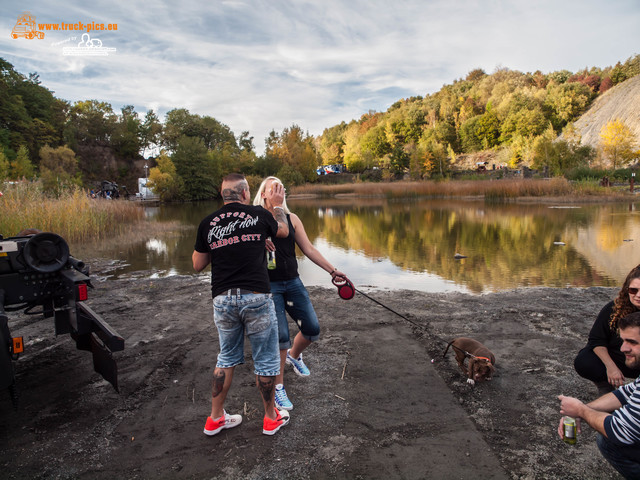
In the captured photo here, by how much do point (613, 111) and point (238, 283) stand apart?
84.5 meters

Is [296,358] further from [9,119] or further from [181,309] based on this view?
[9,119]

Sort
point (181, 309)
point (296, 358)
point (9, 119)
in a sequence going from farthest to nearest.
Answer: point (9, 119) < point (181, 309) < point (296, 358)

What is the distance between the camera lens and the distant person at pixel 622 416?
1.94 meters

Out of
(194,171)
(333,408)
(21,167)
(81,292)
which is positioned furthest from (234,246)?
(194,171)

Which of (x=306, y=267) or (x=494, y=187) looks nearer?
(x=306, y=267)

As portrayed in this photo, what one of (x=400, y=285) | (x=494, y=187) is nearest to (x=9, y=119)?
(x=494, y=187)

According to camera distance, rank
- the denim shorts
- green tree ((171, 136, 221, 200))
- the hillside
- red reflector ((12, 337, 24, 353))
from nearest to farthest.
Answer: the denim shorts
red reflector ((12, 337, 24, 353))
green tree ((171, 136, 221, 200))
the hillside

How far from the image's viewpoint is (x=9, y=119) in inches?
1843

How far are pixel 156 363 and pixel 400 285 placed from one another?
5.28 metres

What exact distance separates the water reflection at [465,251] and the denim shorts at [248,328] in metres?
5.64

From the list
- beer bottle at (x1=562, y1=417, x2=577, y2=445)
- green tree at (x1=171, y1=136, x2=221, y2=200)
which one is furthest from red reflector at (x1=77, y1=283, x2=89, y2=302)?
green tree at (x1=171, y1=136, x2=221, y2=200)

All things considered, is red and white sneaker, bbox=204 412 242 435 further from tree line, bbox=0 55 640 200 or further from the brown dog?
tree line, bbox=0 55 640 200

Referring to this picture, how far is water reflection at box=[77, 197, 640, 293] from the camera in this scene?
8.91 m

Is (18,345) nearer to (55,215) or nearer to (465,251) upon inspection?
(55,215)
